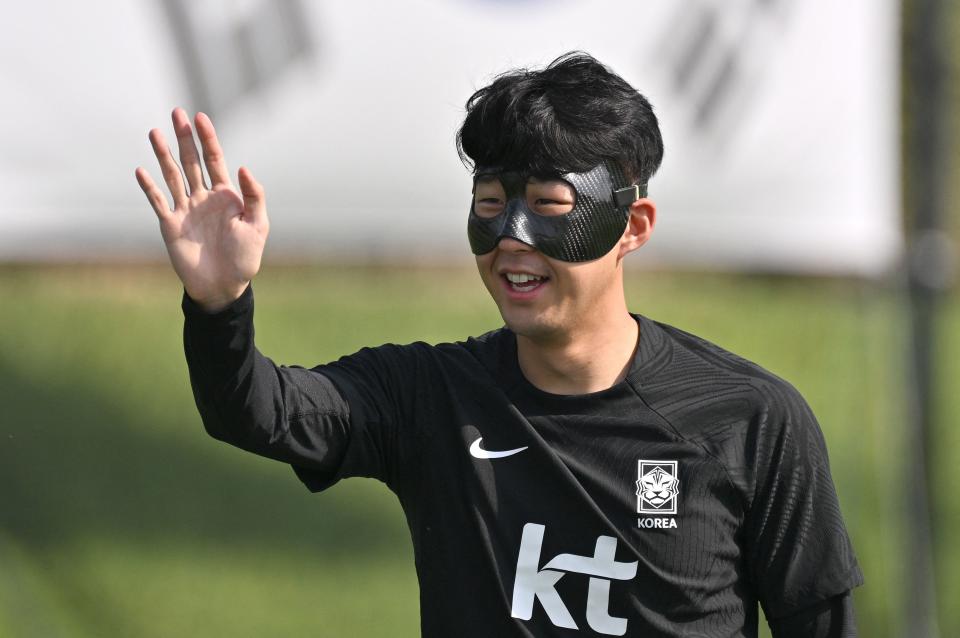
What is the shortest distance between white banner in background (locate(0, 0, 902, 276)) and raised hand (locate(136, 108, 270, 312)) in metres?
2.59

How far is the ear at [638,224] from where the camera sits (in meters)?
2.57

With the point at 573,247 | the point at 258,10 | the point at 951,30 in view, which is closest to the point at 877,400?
the point at 951,30

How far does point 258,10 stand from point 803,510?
133 inches

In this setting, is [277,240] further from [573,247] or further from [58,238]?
[573,247]

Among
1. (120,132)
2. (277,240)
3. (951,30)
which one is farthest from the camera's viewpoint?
(951,30)

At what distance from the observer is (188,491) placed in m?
4.53

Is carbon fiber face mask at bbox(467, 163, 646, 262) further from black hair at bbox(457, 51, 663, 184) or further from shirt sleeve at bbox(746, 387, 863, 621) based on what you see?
shirt sleeve at bbox(746, 387, 863, 621)

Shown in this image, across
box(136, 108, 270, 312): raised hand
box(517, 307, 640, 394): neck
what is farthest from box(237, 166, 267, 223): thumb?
box(517, 307, 640, 394): neck

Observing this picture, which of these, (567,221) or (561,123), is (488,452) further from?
(561,123)

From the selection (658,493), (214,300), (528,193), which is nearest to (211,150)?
(214,300)

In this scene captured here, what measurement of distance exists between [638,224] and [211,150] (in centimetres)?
88

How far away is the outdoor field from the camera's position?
172 inches

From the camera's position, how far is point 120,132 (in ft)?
15.5

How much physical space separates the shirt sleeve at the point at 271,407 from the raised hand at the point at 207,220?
0.14 feet
